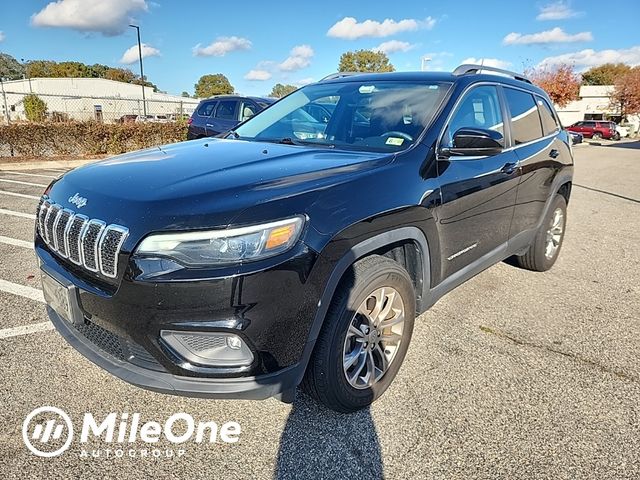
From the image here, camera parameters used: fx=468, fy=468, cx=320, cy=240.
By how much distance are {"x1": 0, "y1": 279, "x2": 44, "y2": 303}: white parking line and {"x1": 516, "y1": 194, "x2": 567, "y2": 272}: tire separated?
4.41 metres

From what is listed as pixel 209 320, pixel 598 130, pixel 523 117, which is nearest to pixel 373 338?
pixel 209 320

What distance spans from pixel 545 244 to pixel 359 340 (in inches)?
118

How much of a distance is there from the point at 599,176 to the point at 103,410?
14954 mm

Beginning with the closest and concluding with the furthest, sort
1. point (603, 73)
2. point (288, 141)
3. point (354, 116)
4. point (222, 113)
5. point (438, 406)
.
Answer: point (438, 406) < point (288, 141) < point (354, 116) < point (222, 113) < point (603, 73)

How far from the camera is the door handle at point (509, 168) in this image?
3.52 metres

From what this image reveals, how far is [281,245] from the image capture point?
1.96 m

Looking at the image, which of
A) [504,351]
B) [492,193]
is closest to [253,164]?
[492,193]

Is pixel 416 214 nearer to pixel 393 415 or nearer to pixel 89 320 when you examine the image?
pixel 393 415

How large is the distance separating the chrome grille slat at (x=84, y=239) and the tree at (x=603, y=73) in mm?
89554

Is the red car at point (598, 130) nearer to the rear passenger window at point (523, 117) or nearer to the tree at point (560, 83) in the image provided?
the tree at point (560, 83)

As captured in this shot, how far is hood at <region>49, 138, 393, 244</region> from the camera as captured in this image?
1960 millimetres

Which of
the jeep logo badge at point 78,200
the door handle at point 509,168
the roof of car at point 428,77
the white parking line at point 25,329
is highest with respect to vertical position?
the roof of car at point 428,77

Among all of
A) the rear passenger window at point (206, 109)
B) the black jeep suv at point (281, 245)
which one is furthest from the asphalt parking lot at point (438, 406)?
the rear passenger window at point (206, 109)

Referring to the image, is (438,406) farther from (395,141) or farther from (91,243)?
(91,243)
